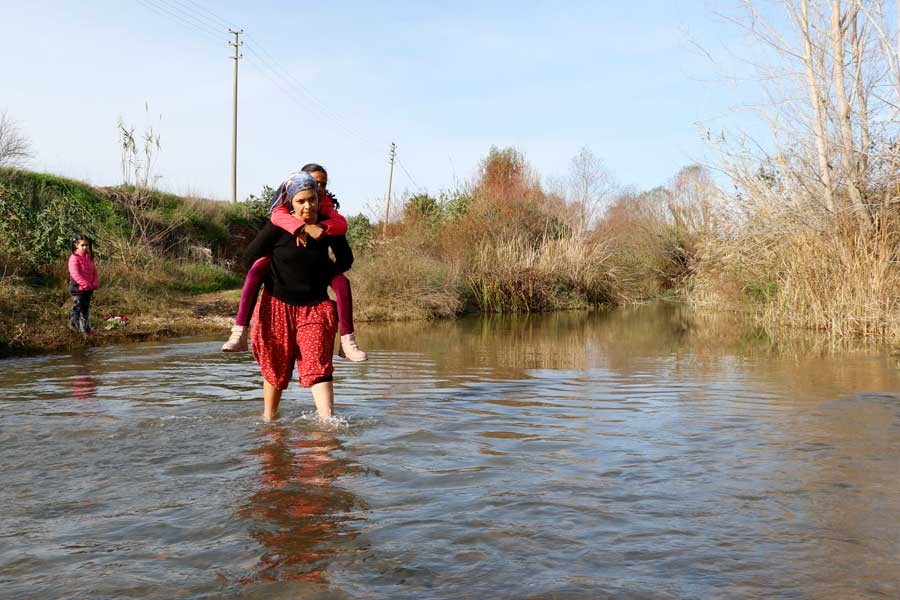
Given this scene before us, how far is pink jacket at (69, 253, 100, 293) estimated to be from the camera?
533 inches

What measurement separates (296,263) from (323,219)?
1.22 ft

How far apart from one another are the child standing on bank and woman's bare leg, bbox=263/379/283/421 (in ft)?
29.3

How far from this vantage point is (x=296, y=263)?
5.65m

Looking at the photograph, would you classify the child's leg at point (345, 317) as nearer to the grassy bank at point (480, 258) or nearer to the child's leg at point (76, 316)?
the grassy bank at point (480, 258)

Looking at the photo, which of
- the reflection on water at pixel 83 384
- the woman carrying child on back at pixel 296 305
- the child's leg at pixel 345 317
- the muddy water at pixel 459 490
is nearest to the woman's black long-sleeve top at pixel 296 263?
the woman carrying child on back at pixel 296 305

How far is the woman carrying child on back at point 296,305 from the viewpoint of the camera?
562 centimetres

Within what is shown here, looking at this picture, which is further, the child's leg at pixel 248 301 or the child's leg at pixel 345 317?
the child's leg at pixel 345 317

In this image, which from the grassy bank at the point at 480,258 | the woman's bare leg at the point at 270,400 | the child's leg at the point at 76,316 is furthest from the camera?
the child's leg at the point at 76,316

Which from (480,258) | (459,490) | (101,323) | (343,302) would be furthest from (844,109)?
(101,323)

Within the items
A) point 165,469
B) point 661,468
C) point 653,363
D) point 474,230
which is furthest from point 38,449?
point 474,230

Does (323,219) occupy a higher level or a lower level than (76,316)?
higher

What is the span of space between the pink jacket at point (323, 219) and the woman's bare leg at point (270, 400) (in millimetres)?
1268

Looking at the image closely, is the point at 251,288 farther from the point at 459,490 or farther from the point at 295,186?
the point at 459,490

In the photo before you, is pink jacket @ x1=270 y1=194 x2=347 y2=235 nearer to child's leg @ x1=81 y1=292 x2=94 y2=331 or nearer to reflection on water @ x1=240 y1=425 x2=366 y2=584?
reflection on water @ x1=240 y1=425 x2=366 y2=584
